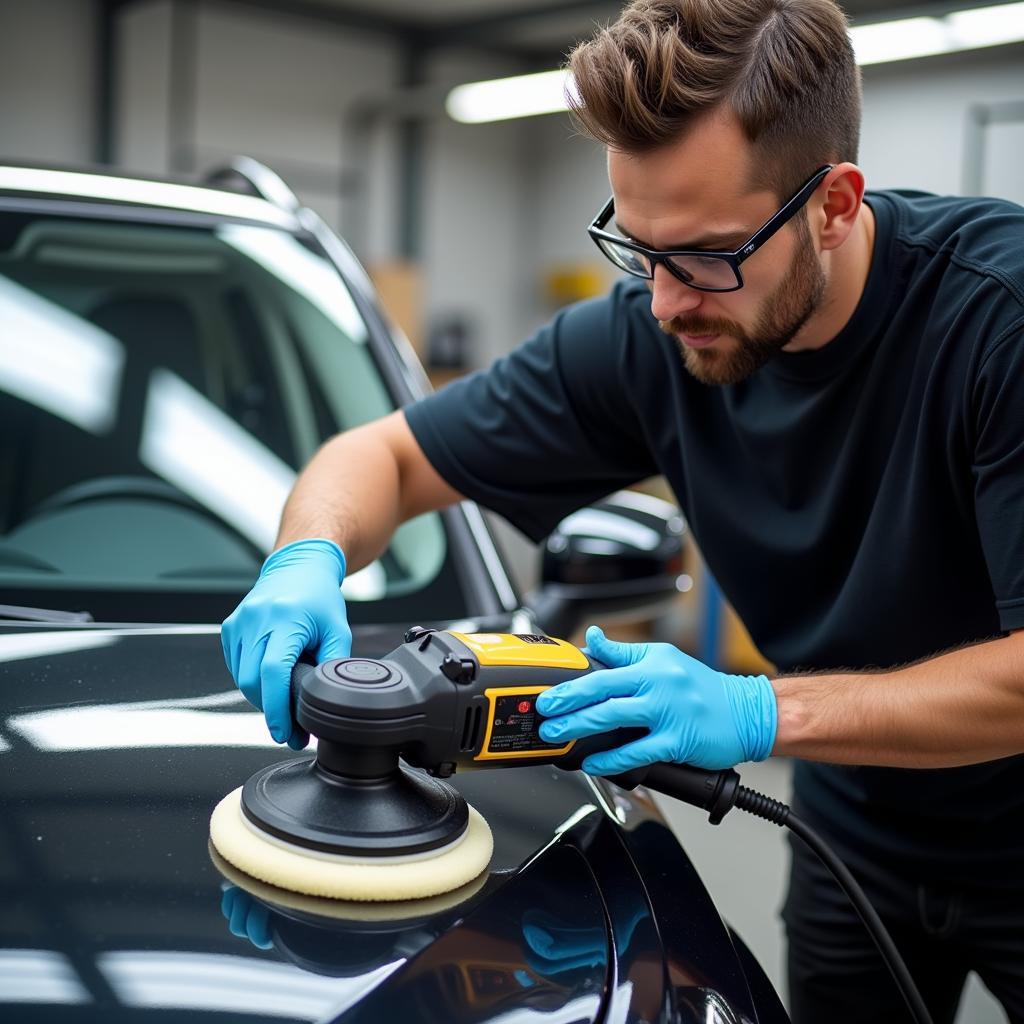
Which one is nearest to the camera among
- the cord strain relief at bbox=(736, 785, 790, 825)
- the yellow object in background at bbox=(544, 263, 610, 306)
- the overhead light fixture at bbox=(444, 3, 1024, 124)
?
the cord strain relief at bbox=(736, 785, 790, 825)

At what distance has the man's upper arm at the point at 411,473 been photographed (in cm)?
172

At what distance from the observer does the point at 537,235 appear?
456 inches

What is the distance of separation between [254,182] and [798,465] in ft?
3.79

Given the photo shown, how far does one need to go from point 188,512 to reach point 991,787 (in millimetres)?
1152

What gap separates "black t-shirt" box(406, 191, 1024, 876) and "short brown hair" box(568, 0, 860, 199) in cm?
19

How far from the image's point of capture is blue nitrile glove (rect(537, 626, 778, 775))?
1128 mm

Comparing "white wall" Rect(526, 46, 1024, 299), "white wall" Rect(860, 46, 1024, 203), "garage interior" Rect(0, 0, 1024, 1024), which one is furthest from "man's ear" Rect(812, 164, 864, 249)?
"white wall" Rect(860, 46, 1024, 203)

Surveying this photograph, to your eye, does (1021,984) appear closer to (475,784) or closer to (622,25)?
(475,784)

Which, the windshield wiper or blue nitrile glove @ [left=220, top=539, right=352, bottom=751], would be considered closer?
blue nitrile glove @ [left=220, top=539, right=352, bottom=751]

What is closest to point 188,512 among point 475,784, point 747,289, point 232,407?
point 232,407

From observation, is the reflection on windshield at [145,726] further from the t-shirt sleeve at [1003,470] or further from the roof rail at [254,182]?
the roof rail at [254,182]

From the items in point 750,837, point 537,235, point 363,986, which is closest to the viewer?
point 363,986

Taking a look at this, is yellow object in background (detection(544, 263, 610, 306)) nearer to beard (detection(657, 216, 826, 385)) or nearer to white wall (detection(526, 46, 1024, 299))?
white wall (detection(526, 46, 1024, 299))

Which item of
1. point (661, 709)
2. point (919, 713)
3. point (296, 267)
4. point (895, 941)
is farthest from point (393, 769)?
point (296, 267)
